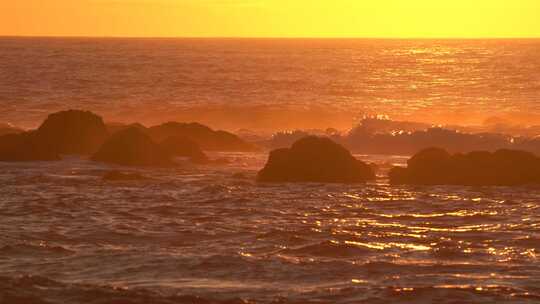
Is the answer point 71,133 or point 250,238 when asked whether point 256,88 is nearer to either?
point 71,133

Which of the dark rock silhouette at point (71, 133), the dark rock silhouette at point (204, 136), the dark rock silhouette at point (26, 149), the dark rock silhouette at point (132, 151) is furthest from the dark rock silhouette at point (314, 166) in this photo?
the dark rock silhouette at point (204, 136)

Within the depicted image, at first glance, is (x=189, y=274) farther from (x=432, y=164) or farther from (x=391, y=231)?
(x=432, y=164)

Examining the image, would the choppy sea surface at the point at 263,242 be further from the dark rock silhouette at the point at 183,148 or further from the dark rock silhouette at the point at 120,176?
the dark rock silhouette at the point at 183,148

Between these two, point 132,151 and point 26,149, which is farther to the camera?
point 26,149

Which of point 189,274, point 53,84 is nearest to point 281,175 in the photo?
point 189,274

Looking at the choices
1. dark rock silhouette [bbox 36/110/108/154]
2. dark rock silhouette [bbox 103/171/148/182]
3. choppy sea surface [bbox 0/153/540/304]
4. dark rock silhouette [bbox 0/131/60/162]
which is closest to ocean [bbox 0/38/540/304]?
choppy sea surface [bbox 0/153/540/304]

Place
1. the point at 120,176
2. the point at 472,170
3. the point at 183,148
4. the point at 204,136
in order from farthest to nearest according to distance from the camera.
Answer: the point at 204,136, the point at 183,148, the point at 120,176, the point at 472,170

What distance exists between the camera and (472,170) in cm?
3048

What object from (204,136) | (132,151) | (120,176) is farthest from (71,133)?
(120,176)

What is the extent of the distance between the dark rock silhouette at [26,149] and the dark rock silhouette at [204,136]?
484 cm

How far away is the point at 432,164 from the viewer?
30938 millimetres

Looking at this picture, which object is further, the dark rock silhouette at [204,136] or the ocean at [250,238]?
the dark rock silhouette at [204,136]

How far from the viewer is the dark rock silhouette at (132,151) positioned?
35281mm

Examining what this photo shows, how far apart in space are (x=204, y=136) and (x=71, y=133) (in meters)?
4.97
